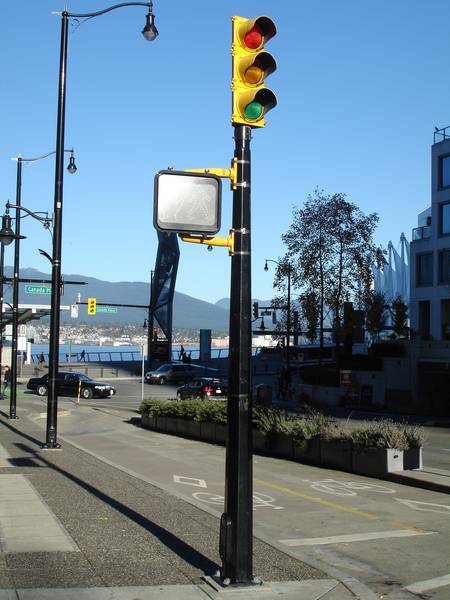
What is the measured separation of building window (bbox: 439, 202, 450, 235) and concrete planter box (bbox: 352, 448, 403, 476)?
3637cm

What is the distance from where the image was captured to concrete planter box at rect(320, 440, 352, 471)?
14367mm

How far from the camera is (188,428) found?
2183 centimetres

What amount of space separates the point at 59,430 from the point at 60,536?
1694 cm

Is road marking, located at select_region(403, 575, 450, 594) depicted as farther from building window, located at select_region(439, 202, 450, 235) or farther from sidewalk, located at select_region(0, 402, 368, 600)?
building window, located at select_region(439, 202, 450, 235)

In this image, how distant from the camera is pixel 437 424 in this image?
2956 centimetres

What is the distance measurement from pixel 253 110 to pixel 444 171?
44.2 m

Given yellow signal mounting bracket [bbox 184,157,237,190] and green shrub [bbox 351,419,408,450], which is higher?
yellow signal mounting bracket [bbox 184,157,237,190]

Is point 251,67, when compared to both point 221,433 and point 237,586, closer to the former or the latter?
point 237,586

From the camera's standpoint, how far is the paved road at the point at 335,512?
733 centimetres

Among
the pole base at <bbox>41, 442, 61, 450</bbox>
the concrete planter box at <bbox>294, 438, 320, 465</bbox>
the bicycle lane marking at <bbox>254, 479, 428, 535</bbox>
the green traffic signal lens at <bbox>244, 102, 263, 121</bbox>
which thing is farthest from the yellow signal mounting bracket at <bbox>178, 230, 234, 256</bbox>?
the pole base at <bbox>41, 442, 61, 450</bbox>

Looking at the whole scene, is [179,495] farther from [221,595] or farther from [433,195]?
[433,195]

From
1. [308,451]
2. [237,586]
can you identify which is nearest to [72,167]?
[308,451]

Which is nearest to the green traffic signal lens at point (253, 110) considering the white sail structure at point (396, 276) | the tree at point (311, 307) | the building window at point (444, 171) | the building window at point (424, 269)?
the tree at point (311, 307)

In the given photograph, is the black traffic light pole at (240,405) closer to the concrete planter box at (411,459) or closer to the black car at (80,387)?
the concrete planter box at (411,459)
